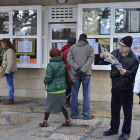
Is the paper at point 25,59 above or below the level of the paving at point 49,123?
above

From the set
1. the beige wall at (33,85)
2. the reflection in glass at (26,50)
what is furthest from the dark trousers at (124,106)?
the reflection in glass at (26,50)

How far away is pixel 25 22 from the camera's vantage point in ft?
28.1

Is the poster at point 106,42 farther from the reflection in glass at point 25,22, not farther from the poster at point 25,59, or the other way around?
the poster at point 25,59

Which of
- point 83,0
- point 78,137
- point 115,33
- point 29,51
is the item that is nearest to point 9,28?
point 29,51

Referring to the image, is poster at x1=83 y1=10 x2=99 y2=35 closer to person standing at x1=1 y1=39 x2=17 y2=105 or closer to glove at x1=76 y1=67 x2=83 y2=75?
glove at x1=76 y1=67 x2=83 y2=75

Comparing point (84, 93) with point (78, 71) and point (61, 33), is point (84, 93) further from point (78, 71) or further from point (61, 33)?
point (61, 33)

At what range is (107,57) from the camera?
500 centimetres

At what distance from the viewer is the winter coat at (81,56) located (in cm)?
657

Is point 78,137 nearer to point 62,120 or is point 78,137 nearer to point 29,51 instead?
point 62,120

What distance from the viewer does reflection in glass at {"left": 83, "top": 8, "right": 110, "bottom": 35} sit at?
26.2 ft

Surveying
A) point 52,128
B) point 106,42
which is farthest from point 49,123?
point 106,42

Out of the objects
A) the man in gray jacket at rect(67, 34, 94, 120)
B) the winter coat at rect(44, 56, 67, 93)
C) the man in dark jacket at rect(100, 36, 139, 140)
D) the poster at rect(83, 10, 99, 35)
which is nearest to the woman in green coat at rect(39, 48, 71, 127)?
the winter coat at rect(44, 56, 67, 93)

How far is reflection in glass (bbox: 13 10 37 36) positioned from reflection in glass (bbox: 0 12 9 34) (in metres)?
0.23

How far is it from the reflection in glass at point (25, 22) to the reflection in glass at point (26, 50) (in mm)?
222
